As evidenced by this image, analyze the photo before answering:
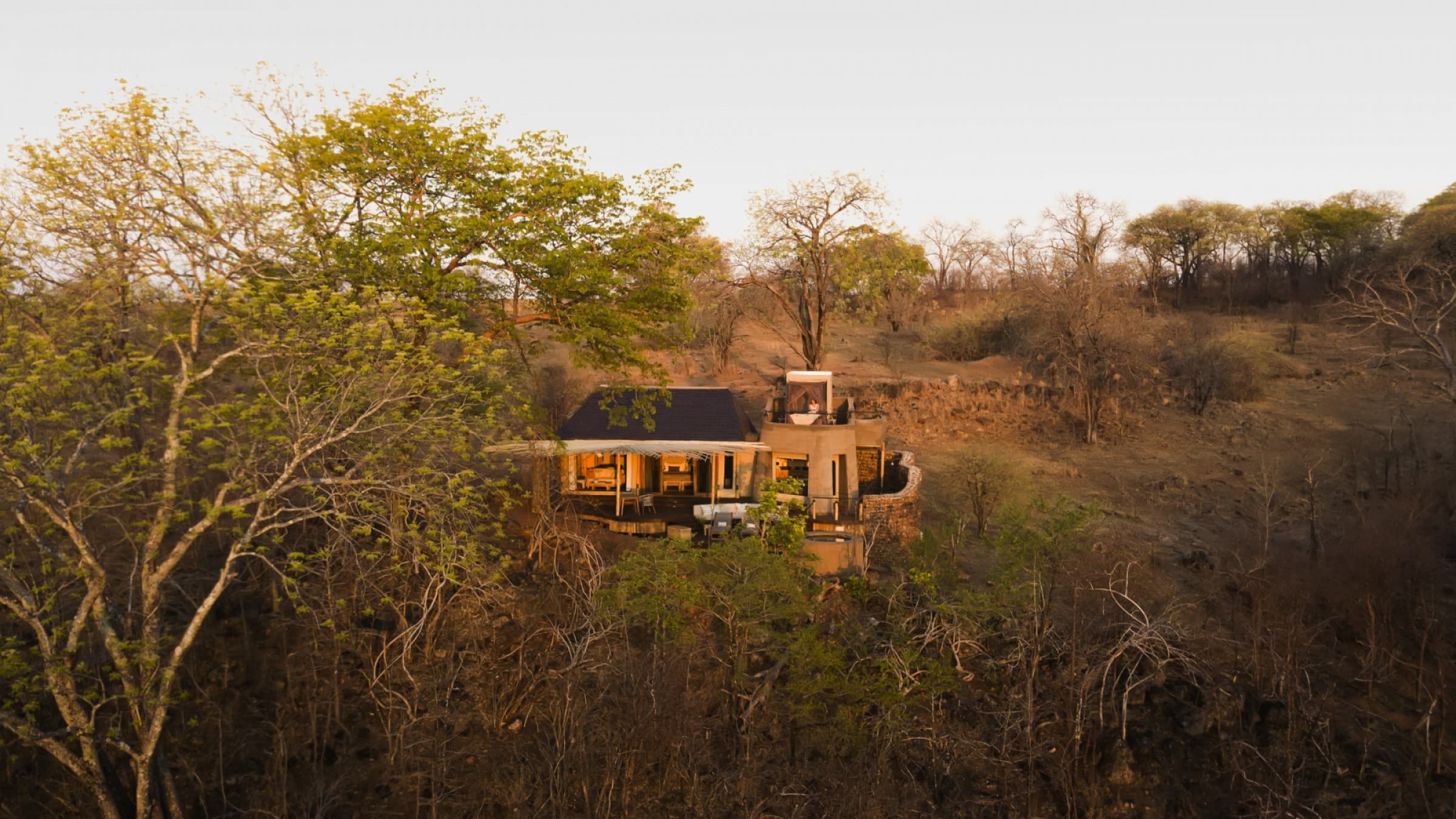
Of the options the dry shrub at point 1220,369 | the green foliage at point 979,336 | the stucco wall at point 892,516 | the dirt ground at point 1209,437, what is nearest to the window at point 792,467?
the stucco wall at point 892,516

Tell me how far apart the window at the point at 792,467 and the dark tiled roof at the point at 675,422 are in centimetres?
95

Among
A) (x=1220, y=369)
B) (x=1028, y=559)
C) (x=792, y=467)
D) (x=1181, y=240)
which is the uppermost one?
(x=1181, y=240)

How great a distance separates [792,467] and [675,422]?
3.03 m

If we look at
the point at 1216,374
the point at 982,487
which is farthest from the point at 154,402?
the point at 1216,374

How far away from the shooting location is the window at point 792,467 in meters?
19.6

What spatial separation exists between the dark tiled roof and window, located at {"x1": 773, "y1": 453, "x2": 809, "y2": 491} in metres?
0.95

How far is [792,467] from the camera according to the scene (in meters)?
20.2

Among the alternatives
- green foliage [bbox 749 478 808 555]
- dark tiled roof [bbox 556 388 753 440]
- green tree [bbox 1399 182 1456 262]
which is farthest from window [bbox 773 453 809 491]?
green tree [bbox 1399 182 1456 262]

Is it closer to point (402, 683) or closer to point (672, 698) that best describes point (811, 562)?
point (672, 698)

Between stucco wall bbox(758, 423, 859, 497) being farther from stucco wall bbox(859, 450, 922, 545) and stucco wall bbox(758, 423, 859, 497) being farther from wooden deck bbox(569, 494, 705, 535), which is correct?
wooden deck bbox(569, 494, 705, 535)

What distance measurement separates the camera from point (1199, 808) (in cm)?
1270

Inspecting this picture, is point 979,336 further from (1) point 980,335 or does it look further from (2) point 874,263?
(2) point 874,263

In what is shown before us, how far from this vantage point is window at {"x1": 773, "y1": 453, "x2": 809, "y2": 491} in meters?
19.6

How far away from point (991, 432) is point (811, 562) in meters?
17.6
